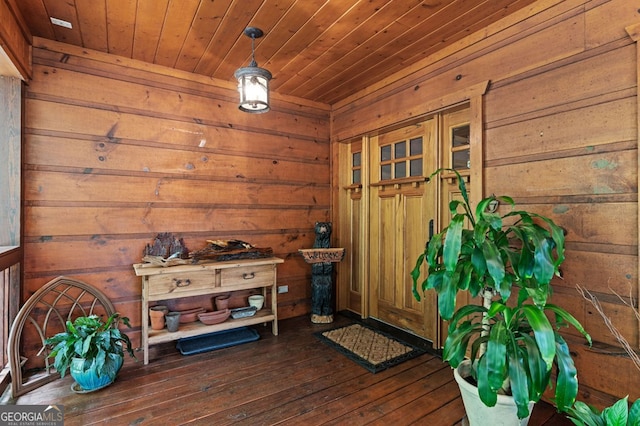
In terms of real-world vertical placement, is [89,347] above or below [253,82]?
below

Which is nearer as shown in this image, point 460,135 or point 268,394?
point 268,394

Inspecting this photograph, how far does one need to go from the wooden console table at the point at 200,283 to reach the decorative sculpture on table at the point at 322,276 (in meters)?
0.53

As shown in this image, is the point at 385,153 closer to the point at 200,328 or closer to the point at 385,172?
the point at 385,172

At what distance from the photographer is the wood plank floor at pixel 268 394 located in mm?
1906

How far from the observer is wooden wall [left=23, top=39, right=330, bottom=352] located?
256 centimetres

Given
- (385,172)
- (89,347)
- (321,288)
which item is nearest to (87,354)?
(89,347)

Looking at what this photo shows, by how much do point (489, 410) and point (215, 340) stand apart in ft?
7.49

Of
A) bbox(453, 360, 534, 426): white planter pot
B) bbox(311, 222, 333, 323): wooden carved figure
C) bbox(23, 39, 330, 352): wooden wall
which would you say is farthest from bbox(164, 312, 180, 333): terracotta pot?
bbox(453, 360, 534, 426): white planter pot

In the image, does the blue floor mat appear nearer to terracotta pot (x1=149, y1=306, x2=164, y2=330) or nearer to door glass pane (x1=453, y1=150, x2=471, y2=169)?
terracotta pot (x1=149, y1=306, x2=164, y2=330)

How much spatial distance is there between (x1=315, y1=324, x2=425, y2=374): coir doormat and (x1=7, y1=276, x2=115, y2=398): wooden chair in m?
1.94

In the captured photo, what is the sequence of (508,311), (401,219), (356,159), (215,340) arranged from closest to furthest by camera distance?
1. (508,311)
2. (215,340)
3. (401,219)
4. (356,159)

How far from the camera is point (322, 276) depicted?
3.53 metres

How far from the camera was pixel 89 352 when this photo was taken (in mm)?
2156

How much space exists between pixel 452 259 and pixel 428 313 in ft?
5.18
